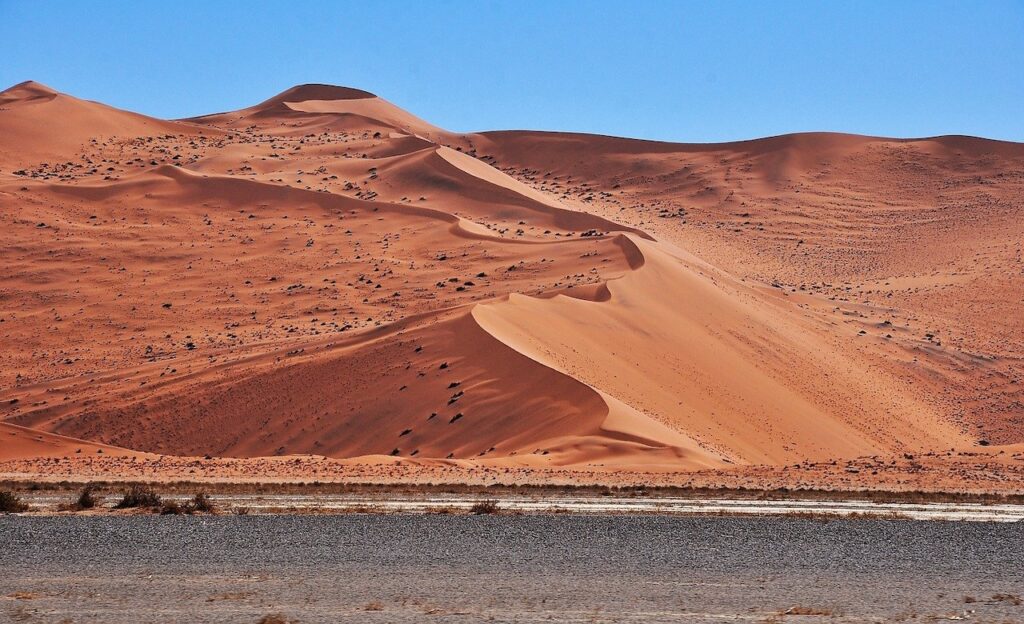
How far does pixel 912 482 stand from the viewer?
24516 mm

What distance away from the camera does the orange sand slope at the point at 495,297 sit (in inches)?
1340

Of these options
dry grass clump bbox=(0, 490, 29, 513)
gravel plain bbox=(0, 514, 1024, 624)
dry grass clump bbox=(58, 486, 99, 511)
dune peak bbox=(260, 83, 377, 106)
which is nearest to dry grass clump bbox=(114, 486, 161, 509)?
dry grass clump bbox=(58, 486, 99, 511)

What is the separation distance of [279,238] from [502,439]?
1204 inches

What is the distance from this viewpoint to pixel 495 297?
44719 millimetres

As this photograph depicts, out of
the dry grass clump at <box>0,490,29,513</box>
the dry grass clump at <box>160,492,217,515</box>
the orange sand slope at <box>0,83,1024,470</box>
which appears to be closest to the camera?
the dry grass clump at <box>160,492,217,515</box>

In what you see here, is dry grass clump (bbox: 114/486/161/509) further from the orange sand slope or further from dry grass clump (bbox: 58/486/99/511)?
the orange sand slope

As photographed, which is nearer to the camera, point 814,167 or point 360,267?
point 360,267

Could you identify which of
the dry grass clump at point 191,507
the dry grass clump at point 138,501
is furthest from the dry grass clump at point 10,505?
the dry grass clump at point 191,507

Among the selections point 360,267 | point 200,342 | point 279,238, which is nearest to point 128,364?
point 200,342

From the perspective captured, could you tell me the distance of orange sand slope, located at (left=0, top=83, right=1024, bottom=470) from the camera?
34.0 m

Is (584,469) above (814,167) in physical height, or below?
below

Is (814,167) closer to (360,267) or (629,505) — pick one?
(360,267)

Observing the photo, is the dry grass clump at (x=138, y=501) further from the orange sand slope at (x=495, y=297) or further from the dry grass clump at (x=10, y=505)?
the orange sand slope at (x=495, y=297)

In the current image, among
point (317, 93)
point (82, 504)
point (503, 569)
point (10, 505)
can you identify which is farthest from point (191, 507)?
point (317, 93)
